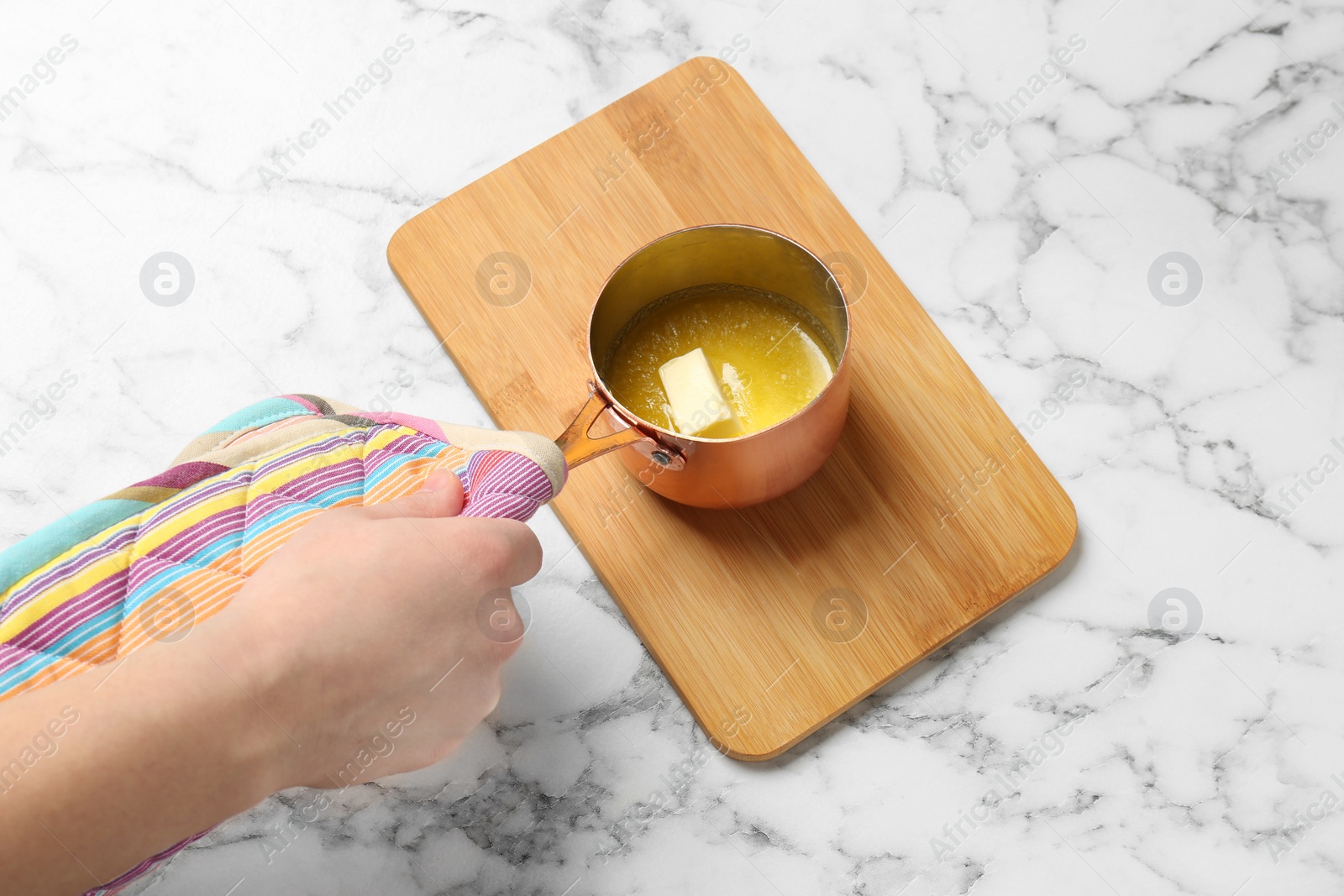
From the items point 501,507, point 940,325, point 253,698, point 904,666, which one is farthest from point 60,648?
point 940,325

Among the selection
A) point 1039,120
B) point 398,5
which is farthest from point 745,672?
point 398,5

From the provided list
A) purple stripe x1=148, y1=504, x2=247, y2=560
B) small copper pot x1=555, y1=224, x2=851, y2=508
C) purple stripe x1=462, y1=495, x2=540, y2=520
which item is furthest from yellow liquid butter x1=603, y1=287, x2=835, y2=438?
purple stripe x1=148, y1=504, x2=247, y2=560

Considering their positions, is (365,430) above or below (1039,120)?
above

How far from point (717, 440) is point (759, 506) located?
0.13m

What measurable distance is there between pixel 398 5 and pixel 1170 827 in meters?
0.83

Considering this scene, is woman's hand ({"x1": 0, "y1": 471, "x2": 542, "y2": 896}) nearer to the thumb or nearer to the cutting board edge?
the thumb

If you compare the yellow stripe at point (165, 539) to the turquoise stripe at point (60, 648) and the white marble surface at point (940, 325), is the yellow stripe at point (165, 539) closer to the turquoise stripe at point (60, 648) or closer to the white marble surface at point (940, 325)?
the turquoise stripe at point (60, 648)

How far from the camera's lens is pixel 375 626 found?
49 centimetres

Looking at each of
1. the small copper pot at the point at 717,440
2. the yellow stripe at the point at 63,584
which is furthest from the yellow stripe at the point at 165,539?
the small copper pot at the point at 717,440

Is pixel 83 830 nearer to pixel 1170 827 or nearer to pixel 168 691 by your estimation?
pixel 168 691

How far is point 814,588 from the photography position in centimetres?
66

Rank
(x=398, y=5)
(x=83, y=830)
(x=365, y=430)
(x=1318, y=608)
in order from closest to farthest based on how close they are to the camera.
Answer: (x=83, y=830), (x=365, y=430), (x=1318, y=608), (x=398, y=5)

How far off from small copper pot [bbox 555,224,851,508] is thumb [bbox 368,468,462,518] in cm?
6

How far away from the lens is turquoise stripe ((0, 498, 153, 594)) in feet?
1.70
